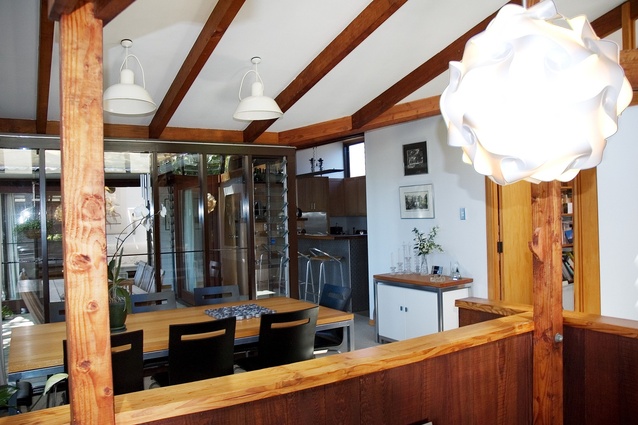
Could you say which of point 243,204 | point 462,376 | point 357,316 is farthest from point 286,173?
point 462,376

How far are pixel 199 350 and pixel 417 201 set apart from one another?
3506 millimetres

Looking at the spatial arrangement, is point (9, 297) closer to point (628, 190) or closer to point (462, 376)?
point (462, 376)

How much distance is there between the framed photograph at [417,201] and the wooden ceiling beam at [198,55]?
8.87 ft

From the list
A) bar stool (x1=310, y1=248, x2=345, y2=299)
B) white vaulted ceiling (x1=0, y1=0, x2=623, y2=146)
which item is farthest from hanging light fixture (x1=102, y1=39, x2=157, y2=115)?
bar stool (x1=310, y1=248, x2=345, y2=299)

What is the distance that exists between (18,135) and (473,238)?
14.4 ft

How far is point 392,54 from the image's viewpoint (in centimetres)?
424

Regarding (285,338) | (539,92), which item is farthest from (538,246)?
(539,92)

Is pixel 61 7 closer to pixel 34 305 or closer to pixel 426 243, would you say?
pixel 34 305

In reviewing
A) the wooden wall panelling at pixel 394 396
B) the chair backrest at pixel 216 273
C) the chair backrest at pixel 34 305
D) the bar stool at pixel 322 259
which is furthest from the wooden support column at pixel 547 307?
the bar stool at pixel 322 259

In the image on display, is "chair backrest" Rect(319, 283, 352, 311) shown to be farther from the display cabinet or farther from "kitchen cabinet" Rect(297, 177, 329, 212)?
"kitchen cabinet" Rect(297, 177, 329, 212)

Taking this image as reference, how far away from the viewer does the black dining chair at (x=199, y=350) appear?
2.63 m

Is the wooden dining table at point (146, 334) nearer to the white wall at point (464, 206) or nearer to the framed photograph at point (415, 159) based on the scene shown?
the white wall at point (464, 206)

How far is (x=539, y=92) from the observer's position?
124 cm

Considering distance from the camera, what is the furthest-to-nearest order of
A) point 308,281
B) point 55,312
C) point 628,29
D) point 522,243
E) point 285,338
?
point 308,281
point 522,243
point 628,29
point 55,312
point 285,338
